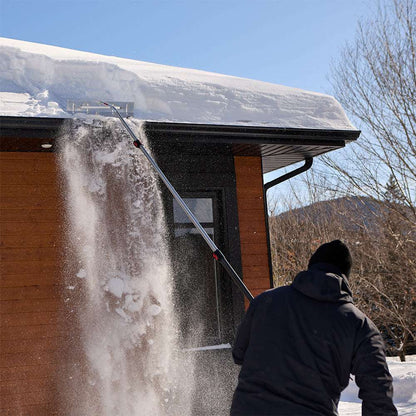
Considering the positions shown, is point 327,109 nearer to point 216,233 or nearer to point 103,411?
point 216,233

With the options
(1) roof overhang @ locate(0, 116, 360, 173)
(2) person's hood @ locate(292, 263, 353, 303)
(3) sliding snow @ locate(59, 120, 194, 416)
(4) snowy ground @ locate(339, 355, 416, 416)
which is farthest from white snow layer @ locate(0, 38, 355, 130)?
(4) snowy ground @ locate(339, 355, 416, 416)

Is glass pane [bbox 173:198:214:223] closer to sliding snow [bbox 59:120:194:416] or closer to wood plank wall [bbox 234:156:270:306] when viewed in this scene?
wood plank wall [bbox 234:156:270:306]

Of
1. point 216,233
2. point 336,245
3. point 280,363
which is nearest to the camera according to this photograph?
point 280,363

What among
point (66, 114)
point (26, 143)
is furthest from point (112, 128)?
point (26, 143)

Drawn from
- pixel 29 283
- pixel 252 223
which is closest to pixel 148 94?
pixel 252 223

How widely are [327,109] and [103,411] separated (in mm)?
3545

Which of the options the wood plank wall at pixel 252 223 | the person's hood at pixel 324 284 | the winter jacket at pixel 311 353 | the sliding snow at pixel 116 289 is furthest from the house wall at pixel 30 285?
the person's hood at pixel 324 284

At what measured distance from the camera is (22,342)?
4.72 meters

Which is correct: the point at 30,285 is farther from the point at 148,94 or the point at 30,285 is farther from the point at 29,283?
the point at 148,94

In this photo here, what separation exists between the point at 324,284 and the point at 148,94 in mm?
3281

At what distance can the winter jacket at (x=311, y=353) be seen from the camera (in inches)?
77.2

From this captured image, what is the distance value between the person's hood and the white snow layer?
2967 millimetres

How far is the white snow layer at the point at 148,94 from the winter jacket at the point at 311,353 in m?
3.01

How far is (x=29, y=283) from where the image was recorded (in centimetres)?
484
